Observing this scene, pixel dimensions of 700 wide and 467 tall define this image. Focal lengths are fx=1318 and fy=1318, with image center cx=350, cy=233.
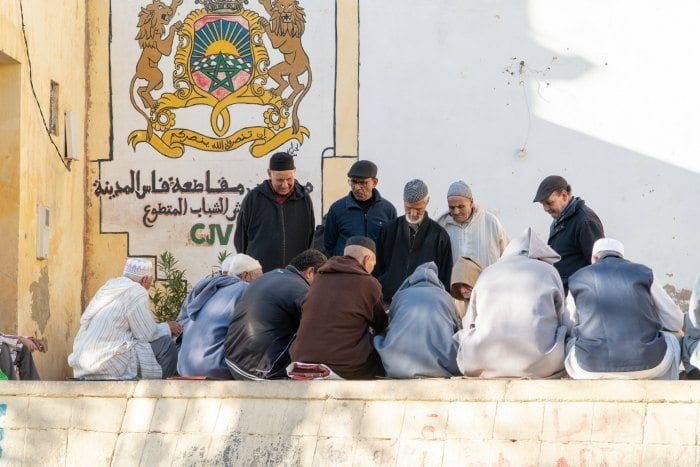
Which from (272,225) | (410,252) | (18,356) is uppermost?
(272,225)

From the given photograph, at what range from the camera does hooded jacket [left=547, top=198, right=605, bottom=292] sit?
827 cm

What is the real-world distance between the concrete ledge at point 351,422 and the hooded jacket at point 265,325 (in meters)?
0.55

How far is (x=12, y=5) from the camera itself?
10008 mm

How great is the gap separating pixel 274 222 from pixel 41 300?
7.72 ft

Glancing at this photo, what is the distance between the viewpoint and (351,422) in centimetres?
691

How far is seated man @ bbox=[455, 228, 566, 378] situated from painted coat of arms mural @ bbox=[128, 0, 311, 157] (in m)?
4.68

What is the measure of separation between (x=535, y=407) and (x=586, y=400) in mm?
264

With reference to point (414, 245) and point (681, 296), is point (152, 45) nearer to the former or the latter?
point (414, 245)

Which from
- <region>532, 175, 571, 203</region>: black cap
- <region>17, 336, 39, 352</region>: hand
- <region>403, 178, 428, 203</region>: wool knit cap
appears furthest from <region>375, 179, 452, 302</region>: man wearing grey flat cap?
<region>17, 336, 39, 352</region>: hand

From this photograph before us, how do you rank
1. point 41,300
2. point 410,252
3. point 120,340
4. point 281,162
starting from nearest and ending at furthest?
point 120,340
point 410,252
point 281,162
point 41,300

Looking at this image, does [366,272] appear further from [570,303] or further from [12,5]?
[12,5]

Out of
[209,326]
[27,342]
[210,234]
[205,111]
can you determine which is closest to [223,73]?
[205,111]

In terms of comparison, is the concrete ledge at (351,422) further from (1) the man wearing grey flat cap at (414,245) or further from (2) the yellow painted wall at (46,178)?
(2) the yellow painted wall at (46,178)

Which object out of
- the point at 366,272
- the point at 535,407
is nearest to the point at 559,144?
the point at 366,272
